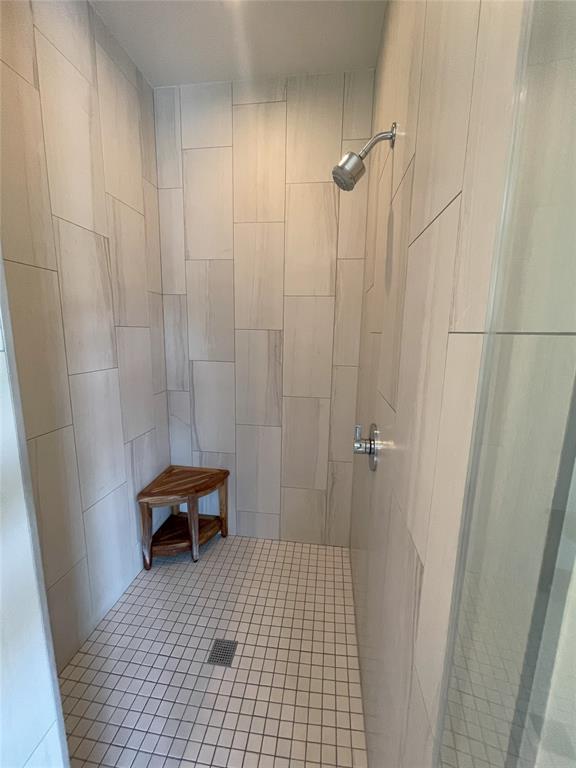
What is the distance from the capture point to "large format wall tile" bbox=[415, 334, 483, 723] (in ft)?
1.44

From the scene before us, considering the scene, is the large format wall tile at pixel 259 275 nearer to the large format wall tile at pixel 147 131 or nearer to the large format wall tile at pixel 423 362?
the large format wall tile at pixel 147 131

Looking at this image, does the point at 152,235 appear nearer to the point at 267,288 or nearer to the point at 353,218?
the point at 267,288

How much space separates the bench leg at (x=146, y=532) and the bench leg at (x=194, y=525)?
21cm

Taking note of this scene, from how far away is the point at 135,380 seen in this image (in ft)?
5.90

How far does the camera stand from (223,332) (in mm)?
2021

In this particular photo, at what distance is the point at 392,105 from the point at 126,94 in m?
1.35

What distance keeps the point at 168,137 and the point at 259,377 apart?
1445 millimetres

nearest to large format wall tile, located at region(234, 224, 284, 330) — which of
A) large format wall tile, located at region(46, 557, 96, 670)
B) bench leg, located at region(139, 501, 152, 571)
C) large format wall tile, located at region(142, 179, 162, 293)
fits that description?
large format wall tile, located at region(142, 179, 162, 293)

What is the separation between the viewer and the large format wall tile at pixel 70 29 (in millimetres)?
1182

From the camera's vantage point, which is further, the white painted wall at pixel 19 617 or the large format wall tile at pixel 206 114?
the large format wall tile at pixel 206 114

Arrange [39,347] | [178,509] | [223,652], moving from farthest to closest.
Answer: [178,509], [223,652], [39,347]

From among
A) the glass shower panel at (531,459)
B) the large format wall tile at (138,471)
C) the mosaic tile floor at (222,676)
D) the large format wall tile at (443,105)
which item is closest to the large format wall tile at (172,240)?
the large format wall tile at (138,471)

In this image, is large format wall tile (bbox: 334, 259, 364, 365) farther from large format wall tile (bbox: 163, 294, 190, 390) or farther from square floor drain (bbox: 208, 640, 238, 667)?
square floor drain (bbox: 208, 640, 238, 667)

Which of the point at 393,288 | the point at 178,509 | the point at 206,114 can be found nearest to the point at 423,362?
the point at 393,288
